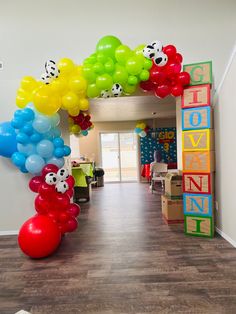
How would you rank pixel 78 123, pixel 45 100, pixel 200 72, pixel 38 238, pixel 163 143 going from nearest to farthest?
pixel 38 238
pixel 45 100
pixel 200 72
pixel 78 123
pixel 163 143

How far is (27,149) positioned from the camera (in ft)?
9.13

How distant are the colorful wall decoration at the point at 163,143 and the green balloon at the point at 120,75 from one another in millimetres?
5641

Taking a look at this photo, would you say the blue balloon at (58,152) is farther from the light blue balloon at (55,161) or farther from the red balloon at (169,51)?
the red balloon at (169,51)

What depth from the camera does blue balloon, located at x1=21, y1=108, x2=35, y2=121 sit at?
8.51 feet

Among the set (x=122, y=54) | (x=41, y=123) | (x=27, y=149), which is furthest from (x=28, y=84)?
(x=122, y=54)

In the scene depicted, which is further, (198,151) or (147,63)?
(198,151)

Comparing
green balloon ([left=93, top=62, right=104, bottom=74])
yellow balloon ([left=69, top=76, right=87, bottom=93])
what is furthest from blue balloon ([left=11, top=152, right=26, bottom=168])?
green balloon ([left=93, top=62, right=104, bottom=74])

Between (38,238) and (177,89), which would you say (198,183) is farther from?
(38,238)

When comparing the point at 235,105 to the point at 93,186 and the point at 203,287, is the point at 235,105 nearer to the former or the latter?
the point at 203,287

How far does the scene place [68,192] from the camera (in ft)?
9.71

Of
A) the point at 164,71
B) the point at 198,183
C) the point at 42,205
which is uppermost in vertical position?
the point at 164,71

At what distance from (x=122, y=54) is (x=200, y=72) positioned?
105 cm

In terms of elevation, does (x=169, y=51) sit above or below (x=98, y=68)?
above

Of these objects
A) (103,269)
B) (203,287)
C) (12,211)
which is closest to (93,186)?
(12,211)
